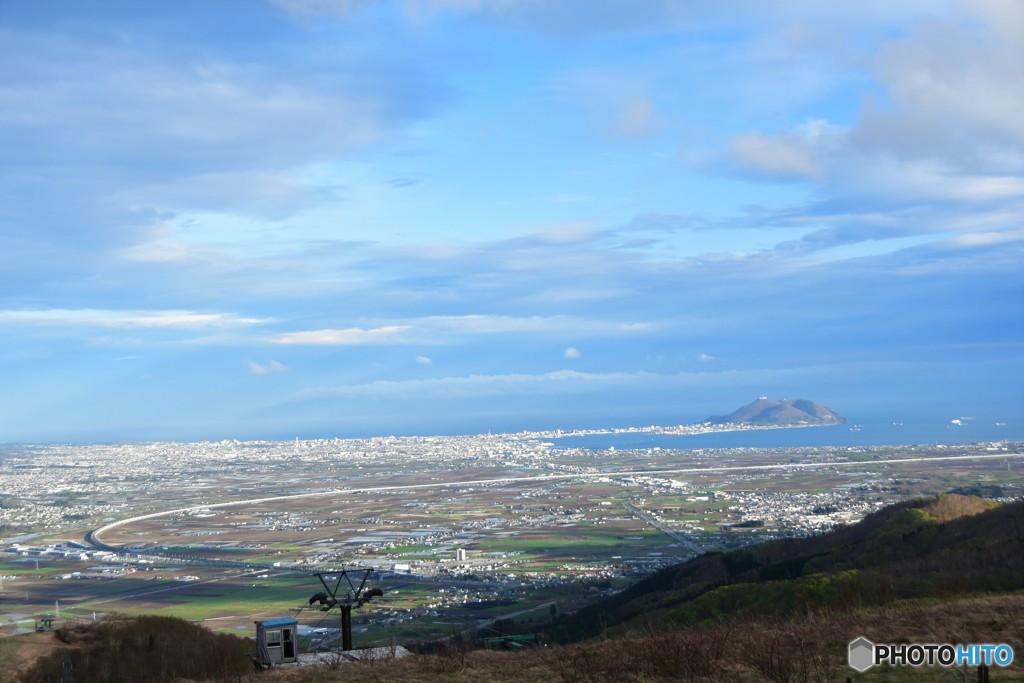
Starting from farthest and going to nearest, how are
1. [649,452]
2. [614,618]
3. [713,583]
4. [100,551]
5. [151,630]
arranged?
[649,452], [100,551], [713,583], [614,618], [151,630]

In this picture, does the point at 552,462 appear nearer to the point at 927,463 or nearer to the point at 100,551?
the point at 927,463

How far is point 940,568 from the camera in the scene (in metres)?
28.4

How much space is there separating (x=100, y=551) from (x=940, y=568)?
62.4m

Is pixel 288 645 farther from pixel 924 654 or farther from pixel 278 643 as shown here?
pixel 924 654

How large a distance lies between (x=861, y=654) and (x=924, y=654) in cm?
79

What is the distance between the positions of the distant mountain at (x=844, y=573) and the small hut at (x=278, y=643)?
24.6 feet

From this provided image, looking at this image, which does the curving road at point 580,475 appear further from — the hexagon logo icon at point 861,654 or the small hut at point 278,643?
the hexagon logo icon at point 861,654

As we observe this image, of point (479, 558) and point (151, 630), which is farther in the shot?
point (479, 558)

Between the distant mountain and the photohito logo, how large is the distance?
13.6ft

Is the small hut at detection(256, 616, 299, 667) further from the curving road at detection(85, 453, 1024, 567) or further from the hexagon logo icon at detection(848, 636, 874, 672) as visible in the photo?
the curving road at detection(85, 453, 1024, 567)

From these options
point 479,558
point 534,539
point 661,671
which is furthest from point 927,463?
point 661,671

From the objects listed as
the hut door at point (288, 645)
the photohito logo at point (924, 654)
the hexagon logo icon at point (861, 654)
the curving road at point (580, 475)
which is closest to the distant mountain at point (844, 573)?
the hexagon logo icon at point (861, 654)

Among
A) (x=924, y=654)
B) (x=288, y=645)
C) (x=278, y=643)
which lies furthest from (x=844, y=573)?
(x=278, y=643)

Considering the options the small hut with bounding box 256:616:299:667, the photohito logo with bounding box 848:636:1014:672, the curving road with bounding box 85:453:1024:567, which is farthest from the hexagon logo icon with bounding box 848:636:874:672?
the curving road with bounding box 85:453:1024:567
